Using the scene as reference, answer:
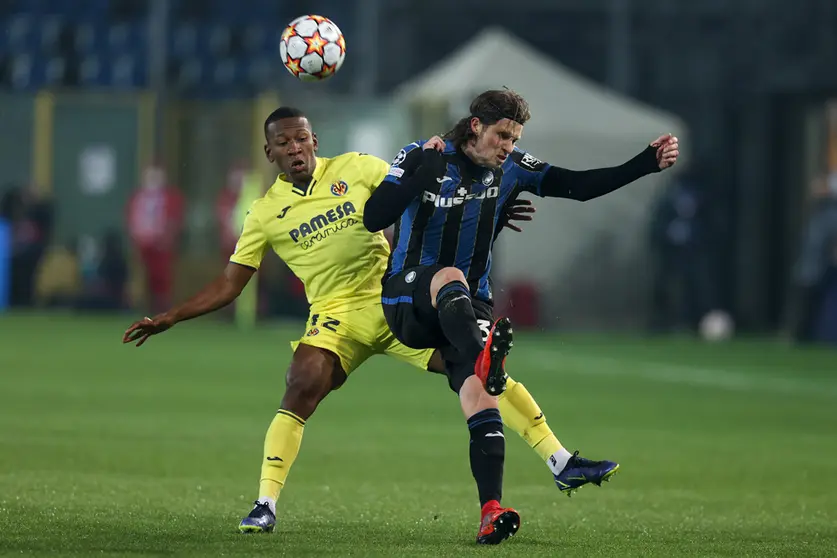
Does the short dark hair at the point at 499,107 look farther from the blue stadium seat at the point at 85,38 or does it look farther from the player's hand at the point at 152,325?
the blue stadium seat at the point at 85,38

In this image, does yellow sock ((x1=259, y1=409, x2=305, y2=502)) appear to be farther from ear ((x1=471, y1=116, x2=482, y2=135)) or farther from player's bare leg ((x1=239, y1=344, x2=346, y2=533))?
ear ((x1=471, y1=116, x2=482, y2=135))

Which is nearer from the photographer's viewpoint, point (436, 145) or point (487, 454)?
point (487, 454)

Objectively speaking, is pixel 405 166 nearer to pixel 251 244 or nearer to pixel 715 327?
pixel 251 244

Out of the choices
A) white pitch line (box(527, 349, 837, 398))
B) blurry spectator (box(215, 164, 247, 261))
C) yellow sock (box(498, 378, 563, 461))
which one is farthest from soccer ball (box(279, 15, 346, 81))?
blurry spectator (box(215, 164, 247, 261))

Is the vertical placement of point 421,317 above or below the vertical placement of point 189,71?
below

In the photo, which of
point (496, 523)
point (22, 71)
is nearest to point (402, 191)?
point (496, 523)

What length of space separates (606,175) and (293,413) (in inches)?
65.2

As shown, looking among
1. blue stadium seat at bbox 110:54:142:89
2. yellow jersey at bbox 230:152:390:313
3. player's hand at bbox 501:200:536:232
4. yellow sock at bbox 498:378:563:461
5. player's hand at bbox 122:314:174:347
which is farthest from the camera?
blue stadium seat at bbox 110:54:142:89

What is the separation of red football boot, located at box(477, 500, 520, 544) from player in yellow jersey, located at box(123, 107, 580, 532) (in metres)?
0.69

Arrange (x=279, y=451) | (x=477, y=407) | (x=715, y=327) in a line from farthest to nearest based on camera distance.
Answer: (x=715, y=327) → (x=279, y=451) → (x=477, y=407)

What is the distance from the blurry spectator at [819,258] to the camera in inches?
878

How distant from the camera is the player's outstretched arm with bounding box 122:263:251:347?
7.21 meters

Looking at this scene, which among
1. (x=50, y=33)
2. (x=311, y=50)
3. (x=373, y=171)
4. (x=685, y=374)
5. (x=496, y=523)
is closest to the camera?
(x=496, y=523)

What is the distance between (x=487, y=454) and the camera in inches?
268
